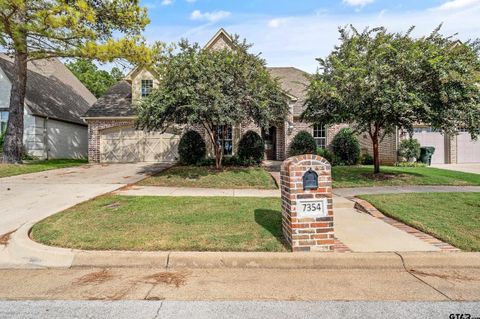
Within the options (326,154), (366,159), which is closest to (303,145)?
(326,154)

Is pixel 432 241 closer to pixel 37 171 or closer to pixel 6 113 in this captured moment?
pixel 37 171

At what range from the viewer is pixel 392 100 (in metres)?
8.96

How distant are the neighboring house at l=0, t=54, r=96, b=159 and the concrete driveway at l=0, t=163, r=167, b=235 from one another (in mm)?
7608

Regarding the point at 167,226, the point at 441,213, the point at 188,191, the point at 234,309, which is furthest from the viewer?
the point at 188,191

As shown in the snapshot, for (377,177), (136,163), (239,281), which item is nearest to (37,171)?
(136,163)

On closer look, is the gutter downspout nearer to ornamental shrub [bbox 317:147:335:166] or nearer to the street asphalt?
ornamental shrub [bbox 317:147:335:166]

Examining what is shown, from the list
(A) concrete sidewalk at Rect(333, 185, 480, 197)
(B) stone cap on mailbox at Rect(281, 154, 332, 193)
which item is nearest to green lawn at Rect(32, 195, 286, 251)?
(B) stone cap on mailbox at Rect(281, 154, 332, 193)

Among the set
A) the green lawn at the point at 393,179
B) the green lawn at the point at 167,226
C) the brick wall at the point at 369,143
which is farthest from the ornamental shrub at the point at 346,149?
the green lawn at the point at 167,226

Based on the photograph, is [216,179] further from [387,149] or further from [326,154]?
[387,149]

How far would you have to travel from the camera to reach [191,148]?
14961 mm

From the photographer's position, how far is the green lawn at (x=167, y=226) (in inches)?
179

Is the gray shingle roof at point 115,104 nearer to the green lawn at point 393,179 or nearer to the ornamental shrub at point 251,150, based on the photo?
the ornamental shrub at point 251,150

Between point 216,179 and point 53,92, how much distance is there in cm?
1925

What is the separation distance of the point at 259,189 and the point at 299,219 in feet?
18.5
